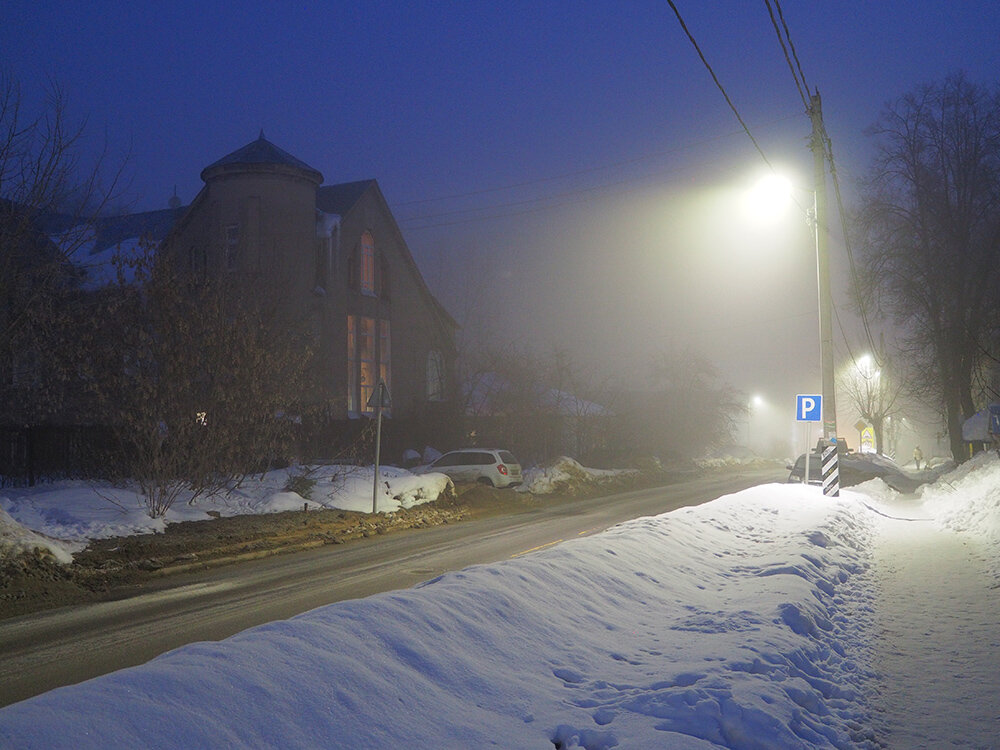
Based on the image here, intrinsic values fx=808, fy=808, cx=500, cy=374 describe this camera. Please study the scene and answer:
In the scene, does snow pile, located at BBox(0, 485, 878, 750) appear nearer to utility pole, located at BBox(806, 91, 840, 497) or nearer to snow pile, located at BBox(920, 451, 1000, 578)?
snow pile, located at BBox(920, 451, 1000, 578)

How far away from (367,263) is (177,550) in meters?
24.4

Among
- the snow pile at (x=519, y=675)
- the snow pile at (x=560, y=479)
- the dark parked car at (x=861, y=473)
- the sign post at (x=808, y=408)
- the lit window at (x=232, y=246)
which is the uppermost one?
the lit window at (x=232, y=246)

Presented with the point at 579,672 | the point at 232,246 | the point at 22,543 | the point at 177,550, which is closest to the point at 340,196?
the point at 232,246

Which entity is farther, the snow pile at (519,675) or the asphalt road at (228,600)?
the asphalt road at (228,600)

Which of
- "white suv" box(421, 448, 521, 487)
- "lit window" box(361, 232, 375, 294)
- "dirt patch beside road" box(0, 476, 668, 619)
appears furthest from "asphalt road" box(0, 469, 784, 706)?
"lit window" box(361, 232, 375, 294)

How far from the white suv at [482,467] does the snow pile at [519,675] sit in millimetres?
19461

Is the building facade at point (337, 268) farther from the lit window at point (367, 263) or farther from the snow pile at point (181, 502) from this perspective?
the snow pile at point (181, 502)

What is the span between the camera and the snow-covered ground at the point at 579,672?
400 centimetres

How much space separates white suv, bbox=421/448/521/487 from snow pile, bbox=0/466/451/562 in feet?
10.7

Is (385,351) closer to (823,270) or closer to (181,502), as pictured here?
(181,502)

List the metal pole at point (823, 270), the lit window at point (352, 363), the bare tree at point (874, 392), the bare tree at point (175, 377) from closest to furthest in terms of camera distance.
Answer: the bare tree at point (175, 377) → the metal pole at point (823, 270) → the lit window at point (352, 363) → the bare tree at point (874, 392)

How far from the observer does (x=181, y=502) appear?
17.8 m

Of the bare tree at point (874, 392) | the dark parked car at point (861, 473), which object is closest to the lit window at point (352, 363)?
the dark parked car at point (861, 473)

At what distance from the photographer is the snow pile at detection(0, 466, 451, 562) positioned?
46.3 feet
